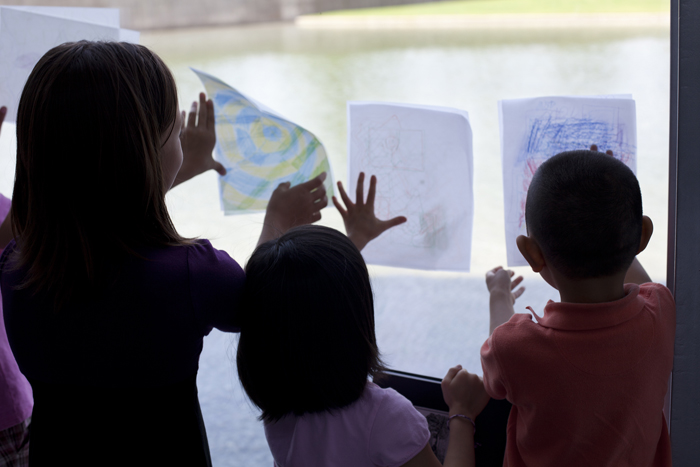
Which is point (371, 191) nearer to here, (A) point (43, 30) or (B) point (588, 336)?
(B) point (588, 336)

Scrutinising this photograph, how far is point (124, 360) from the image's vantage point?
806 millimetres

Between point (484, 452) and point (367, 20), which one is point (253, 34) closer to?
point (367, 20)

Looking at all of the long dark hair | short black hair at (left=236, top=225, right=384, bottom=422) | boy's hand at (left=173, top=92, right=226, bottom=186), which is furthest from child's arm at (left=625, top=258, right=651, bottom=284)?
boy's hand at (left=173, top=92, right=226, bottom=186)

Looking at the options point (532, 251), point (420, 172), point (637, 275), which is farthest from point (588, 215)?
point (420, 172)

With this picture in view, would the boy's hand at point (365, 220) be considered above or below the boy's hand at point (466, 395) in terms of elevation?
above

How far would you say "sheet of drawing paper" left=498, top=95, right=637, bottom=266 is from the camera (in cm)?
118

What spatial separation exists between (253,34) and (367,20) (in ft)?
1.20

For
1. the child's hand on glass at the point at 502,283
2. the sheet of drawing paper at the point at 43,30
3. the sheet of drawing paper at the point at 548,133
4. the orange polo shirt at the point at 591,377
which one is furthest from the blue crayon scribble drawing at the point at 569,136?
the sheet of drawing paper at the point at 43,30

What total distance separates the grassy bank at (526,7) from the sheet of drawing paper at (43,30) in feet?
2.48

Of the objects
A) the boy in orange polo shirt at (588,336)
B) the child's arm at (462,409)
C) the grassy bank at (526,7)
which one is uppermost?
the grassy bank at (526,7)

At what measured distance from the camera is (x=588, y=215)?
2.64 ft

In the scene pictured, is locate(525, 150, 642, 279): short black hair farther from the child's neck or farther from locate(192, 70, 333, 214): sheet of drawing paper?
locate(192, 70, 333, 214): sheet of drawing paper

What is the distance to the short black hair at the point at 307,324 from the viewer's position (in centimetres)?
83

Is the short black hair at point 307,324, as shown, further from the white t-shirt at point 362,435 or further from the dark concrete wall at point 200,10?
the dark concrete wall at point 200,10
